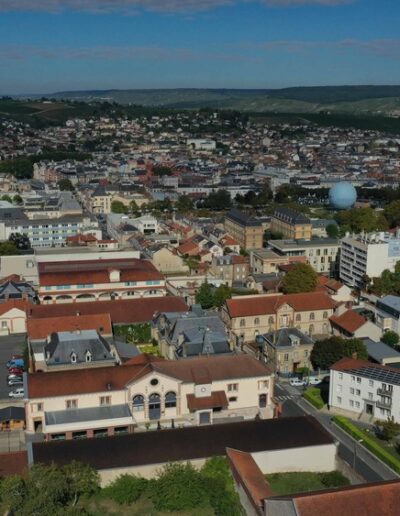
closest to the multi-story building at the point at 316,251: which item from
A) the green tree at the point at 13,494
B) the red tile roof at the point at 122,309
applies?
the red tile roof at the point at 122,309

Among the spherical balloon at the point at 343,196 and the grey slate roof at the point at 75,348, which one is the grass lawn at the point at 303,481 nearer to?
the grey slate roof at the point at 75,348

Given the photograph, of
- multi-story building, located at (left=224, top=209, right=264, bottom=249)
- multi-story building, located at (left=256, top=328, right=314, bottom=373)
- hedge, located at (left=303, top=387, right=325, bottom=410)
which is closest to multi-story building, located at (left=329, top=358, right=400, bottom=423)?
hedge, located at (left=303, top=387, right=325, bottom=410)

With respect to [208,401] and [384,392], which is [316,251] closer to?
[384,392]

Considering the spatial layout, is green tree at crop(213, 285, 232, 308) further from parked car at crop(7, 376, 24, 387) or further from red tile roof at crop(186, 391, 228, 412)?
parked car at crop(7, 376, 24, 387)

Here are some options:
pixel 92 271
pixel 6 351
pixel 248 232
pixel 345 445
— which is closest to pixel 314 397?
pixel 345 445

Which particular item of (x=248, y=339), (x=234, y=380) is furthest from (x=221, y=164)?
(x=234, y=380)

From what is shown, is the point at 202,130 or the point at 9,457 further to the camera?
the point at 202,130

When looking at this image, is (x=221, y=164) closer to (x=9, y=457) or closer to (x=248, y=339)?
(x=248, y=339)
